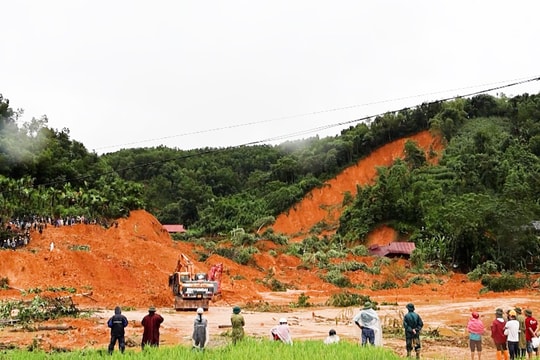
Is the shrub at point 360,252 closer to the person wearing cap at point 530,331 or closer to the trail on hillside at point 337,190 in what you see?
the trail on hillside at point 337,190

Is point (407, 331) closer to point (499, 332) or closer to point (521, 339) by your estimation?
point (499, 332)

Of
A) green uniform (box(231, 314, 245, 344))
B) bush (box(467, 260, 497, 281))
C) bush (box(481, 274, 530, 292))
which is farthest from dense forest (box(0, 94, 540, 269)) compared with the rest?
bush (box(481, 274, 530, 292))

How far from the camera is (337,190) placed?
9256cm

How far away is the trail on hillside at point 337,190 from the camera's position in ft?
291

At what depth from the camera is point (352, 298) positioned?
107 ft

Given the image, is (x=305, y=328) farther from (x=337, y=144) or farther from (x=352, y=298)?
(x=337, y=144)

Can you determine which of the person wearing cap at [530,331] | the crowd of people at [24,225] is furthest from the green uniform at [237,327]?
the crowd of people at [24,225]

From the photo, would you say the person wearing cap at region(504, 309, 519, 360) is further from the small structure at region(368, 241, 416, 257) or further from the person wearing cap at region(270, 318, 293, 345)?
the small structure at region(368, 241, 416, 257)

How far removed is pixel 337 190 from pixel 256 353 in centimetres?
8225

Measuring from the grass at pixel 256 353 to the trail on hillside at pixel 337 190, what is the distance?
7372cm

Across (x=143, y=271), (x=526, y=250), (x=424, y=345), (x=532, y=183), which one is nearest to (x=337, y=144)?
(x=532, y=183)

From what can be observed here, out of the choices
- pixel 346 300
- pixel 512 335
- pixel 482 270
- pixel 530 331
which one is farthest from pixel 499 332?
pixel 482 270

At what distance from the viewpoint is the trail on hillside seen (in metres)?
88.6

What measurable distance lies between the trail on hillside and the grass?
73.7 m
